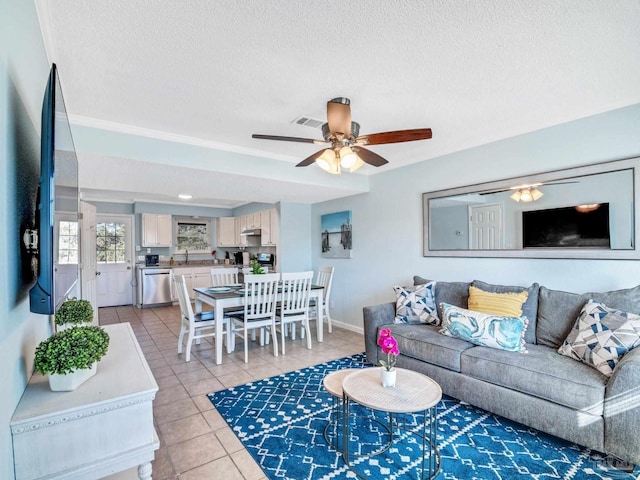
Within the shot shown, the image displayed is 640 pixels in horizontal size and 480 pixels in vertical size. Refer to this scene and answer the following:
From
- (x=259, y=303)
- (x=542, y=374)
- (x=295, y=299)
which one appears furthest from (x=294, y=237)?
(x=542, y=374)

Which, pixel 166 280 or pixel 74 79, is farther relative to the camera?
pixel 166 280

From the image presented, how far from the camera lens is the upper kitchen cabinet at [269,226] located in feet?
20.7

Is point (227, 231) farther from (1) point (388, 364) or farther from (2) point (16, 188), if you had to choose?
(2) point (16, 188)

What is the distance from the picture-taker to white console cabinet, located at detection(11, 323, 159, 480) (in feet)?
3.68

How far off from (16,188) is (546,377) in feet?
9.88

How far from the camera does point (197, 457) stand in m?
2.05

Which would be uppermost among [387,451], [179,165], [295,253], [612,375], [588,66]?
[588,66]

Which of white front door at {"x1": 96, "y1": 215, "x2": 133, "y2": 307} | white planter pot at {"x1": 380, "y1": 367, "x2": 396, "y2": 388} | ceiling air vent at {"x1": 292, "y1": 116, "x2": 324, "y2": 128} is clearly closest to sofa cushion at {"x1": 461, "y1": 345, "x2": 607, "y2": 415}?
white planter pot at {"x1": 380, "y1": 367, "x2": 396, "y2": 388}

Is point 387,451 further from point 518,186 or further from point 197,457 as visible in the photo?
point 518,186

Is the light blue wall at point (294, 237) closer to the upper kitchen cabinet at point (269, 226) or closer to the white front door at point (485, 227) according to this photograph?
the upper kitchen cabinet at point (269, 226)

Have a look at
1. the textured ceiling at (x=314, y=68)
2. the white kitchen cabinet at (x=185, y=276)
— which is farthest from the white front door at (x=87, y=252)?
the white kitchen cabinet at (x=185, y=276)

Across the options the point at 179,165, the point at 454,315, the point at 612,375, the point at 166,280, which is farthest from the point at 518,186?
the point at 166,280

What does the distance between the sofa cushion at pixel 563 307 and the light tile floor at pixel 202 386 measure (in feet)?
6.75

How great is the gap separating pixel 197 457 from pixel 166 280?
19.2 ft
